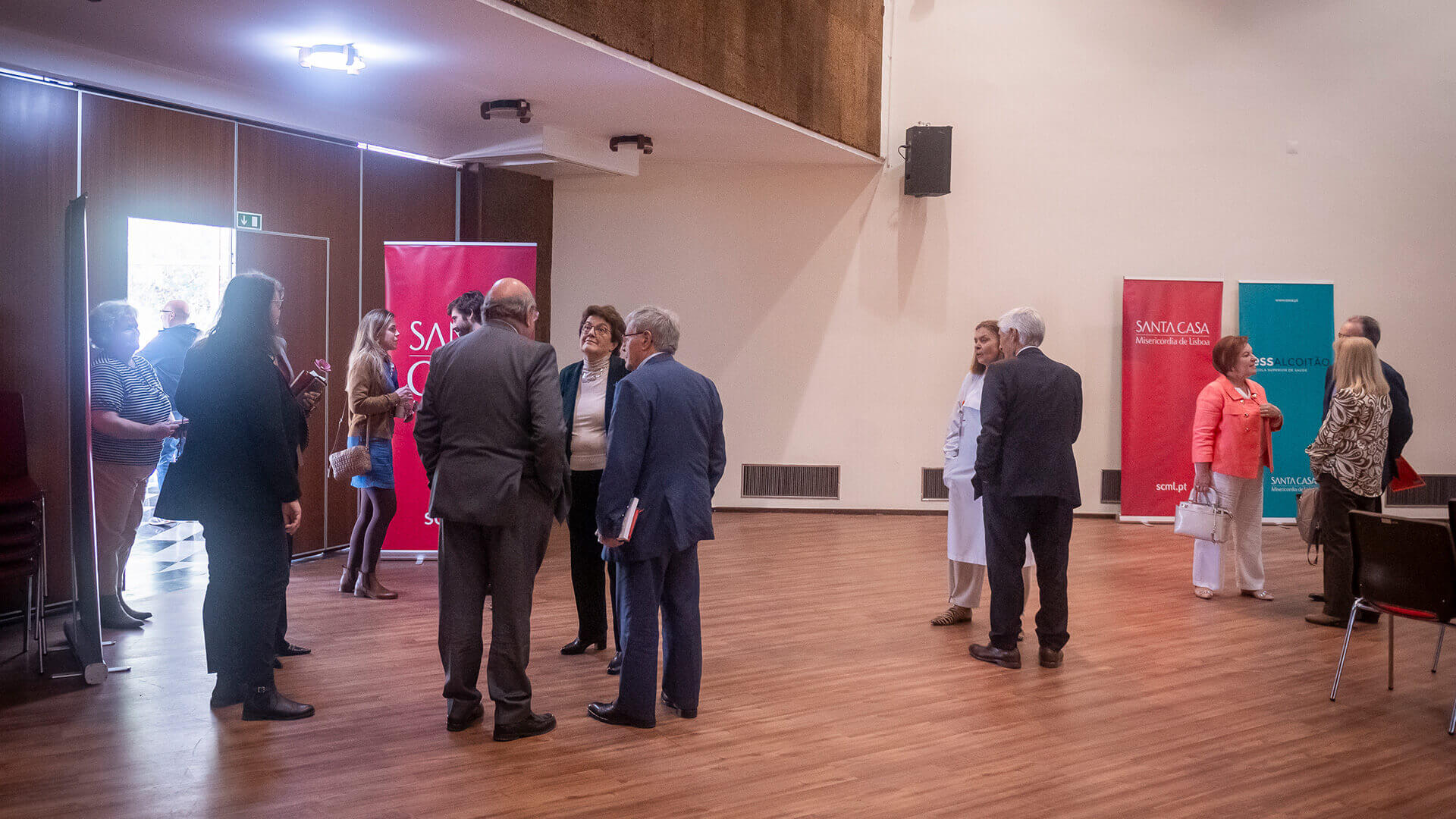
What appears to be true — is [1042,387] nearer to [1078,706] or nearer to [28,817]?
[1078,706]

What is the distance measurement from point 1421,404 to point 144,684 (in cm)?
1041

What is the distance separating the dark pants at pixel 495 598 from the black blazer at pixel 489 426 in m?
0.09

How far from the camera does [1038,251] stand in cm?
955

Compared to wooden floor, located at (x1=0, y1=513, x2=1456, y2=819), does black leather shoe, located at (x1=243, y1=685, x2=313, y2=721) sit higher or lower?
higher

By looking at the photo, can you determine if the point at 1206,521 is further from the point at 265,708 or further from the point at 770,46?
Result: the point at 265,708

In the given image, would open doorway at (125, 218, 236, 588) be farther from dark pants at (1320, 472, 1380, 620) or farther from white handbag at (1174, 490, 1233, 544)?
dark pants at (1320, 472, 1380, 620)

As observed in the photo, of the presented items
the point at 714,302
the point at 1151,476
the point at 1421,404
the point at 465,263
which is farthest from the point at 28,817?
the point at 1421,404

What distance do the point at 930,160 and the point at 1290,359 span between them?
373 centimetres

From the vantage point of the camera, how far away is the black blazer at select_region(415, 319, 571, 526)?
11.7ft

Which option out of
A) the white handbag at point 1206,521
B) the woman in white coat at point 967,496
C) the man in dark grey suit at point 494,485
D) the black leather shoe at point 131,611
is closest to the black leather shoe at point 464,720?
the man in dark grey suit at point 494,485

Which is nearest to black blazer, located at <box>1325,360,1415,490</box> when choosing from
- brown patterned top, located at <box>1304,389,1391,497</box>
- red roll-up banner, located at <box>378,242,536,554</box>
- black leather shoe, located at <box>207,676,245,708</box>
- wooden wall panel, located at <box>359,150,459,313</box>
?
brown patterned top, located at <box>1304,389,1391,497</box>

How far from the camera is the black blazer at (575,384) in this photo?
15.2 ft

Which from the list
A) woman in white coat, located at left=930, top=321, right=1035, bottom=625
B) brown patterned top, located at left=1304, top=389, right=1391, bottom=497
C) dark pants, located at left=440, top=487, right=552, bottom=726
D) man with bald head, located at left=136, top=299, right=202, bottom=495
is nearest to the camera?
dark pants, located at left=440, top=487, right=552, bottom=726

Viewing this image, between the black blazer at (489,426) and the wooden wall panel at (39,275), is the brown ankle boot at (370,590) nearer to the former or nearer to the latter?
the wooden wall panel at (39,275)
